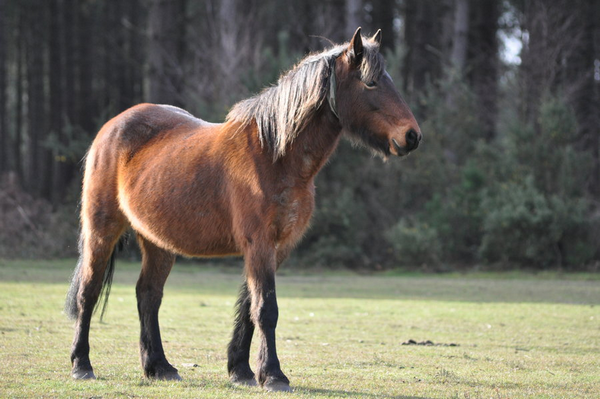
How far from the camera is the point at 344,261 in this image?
20609mm

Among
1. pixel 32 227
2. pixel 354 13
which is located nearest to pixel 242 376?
pixel 32 227

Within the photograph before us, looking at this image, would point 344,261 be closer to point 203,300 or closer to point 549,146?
point 549,146

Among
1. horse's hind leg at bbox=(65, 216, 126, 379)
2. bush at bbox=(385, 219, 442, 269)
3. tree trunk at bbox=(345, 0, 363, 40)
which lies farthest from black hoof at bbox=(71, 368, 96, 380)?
tree trunk at bbox=(345, 0, 363, 40)

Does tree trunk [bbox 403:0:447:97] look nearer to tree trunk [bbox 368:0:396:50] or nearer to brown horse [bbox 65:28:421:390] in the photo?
tree trunk [bbox 368:0:396:50]

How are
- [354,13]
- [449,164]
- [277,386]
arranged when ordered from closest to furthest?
[277,386], [449,164], [354,13]

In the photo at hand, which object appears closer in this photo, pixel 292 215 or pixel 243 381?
pixel 292 215

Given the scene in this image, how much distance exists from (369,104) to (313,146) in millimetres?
568

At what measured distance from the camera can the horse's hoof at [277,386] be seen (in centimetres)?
548

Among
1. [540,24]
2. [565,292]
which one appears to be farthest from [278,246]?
[540,24]

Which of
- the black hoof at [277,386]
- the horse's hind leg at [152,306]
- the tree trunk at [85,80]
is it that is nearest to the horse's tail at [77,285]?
the horse's hind leg at [152,306]

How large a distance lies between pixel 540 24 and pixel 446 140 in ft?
14.9

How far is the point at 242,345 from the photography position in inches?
241

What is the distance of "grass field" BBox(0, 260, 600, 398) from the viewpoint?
5895 mm

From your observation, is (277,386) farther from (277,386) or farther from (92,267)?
(92,267)
